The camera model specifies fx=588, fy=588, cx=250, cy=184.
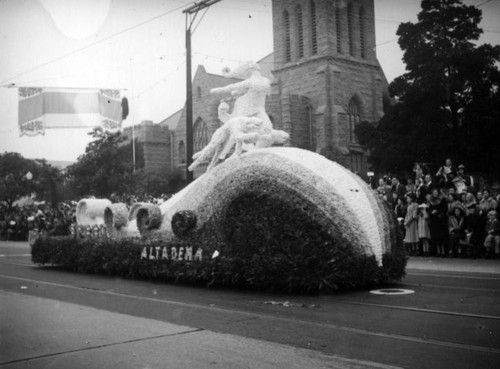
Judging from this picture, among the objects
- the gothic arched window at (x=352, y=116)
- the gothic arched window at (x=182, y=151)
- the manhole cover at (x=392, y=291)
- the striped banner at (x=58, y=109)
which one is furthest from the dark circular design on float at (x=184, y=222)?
the gothic arched window at (x=182, y=151)

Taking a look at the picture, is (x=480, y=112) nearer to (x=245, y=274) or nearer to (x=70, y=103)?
(x=245, y=274)

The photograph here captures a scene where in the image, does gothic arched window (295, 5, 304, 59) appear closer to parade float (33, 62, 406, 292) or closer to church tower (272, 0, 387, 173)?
church tower (272, 0, 387, 173)

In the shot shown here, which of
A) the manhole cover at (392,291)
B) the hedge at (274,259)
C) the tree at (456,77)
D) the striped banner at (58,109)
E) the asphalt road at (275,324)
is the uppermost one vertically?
the tree at (456,77)

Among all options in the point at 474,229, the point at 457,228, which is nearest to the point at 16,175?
the point at 457,228

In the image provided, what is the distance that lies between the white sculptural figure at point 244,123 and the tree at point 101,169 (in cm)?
1971

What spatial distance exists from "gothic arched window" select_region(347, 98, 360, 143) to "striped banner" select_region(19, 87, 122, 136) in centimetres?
3830

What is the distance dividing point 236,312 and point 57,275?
6.69 metres

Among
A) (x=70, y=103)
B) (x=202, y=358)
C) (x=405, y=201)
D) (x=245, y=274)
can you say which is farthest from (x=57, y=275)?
(x=405, y=201)

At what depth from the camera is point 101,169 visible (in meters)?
32.3

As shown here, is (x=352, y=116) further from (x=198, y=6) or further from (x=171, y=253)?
(x=171, y=253)

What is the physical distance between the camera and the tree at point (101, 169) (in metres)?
32.2

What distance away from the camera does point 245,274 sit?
9180 mm

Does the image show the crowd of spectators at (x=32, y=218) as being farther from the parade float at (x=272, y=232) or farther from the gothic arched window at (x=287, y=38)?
the parade float at (x=272, y=232)

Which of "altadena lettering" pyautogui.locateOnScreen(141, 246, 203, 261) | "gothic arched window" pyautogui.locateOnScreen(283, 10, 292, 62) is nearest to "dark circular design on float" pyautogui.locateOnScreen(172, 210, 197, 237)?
"altadena lettering" pyautogui.locateOnScreen(141, 246, 203, 261)
